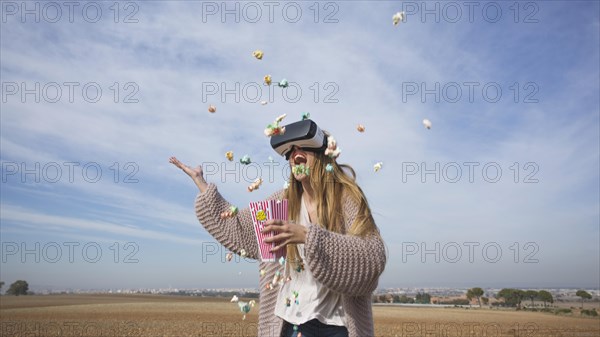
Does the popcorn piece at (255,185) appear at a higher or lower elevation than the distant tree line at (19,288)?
higher

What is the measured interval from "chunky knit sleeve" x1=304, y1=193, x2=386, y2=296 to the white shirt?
0.67 feet

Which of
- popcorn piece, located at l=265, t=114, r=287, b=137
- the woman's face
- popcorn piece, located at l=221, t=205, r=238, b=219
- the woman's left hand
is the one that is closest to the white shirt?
the woman's left hand

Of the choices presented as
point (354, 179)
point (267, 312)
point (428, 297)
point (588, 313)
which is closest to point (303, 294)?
point (267, 312)

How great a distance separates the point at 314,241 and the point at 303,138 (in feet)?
3.27

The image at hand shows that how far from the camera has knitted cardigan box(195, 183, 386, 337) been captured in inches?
116

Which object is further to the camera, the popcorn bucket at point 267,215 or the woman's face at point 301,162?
the woman's face at point 301,162

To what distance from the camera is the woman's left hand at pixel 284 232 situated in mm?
2732

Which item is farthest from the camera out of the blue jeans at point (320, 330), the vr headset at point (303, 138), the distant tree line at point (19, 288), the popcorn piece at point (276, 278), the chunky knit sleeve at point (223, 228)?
the distant tree line at point (19, 288)

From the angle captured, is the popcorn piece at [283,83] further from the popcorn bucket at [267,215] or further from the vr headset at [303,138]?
the popcorn bucket at [267,215]

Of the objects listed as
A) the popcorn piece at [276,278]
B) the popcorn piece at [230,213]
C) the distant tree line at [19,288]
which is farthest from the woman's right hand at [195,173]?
the distant tree line at [19,288]

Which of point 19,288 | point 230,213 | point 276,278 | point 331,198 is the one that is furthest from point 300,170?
point 19,288

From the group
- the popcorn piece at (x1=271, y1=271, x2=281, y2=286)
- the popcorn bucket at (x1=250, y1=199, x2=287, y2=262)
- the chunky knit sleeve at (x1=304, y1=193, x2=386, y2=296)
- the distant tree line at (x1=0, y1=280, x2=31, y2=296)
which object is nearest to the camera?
the chunky knit sleeve at (x1=304, y1=193, x2=386, y2=296)

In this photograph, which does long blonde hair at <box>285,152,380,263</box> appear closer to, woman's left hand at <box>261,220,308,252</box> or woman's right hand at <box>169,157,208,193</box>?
woman's left hand at <box>261,220,308,252</box>

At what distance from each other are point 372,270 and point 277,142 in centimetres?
131
